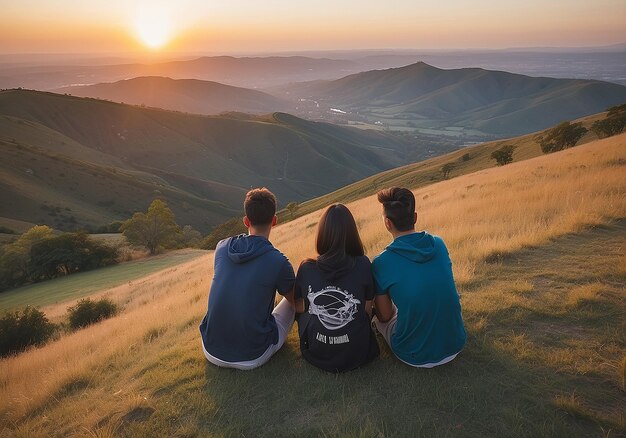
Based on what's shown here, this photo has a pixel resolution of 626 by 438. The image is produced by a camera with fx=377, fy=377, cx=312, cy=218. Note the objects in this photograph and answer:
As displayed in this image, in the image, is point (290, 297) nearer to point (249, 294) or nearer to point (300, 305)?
point (300, 305)

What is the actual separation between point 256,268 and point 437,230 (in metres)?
7.24

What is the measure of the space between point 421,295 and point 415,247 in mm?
537

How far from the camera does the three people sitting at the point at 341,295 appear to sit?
4285 mm

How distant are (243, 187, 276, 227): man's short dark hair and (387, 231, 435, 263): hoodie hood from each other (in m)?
1.66

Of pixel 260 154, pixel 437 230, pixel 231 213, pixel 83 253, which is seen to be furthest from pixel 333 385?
pixel 260 154

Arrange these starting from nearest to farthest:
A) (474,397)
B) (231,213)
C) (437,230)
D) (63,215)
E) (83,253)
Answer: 1. (474,397)
2. (437,230)
3. (83,253)
4. (63,215)
5. (231,213)

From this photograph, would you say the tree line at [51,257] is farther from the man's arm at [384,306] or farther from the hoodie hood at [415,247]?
the hoodie hood at [415,247]

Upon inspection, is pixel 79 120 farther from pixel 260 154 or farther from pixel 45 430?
pixel 45 430

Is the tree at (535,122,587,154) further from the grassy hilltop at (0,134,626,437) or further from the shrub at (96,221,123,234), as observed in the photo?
the shrub at (96,221,123,234)

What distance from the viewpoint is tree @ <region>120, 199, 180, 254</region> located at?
45938 mm

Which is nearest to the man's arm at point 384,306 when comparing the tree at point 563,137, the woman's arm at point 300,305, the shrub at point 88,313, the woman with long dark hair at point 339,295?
the woman with long dark hair at point 339,295

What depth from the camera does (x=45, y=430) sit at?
4.68m

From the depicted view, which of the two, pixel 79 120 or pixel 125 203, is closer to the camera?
pixel 125 203

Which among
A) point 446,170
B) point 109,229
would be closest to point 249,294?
point 446,170
